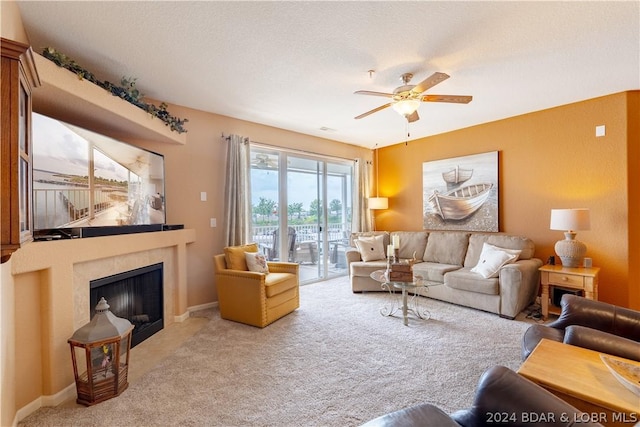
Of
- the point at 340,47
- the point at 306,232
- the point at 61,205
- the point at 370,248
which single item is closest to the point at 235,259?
the point at 61,205

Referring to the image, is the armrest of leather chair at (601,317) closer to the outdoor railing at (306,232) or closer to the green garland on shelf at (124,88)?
the outdoor railing at (306,232)

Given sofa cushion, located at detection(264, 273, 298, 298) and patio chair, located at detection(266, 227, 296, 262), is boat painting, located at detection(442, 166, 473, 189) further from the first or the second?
sofa cushion, located at detection(264, 273, 298, 298)

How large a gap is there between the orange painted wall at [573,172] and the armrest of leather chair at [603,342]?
254 centimetres

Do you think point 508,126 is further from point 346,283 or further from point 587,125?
point 346,283

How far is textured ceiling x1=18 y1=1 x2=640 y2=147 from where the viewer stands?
1.97 metres

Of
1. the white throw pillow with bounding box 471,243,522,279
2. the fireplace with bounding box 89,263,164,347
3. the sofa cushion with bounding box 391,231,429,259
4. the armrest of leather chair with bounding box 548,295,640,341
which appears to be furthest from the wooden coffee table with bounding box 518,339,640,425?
the sofa cushion with bounding box 391,231,429,259

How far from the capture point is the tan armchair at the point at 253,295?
10.5 ft

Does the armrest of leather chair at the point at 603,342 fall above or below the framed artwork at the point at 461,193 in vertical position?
below

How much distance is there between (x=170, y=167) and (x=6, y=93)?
245cm

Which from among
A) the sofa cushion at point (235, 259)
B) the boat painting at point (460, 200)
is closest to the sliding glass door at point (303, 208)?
the sofa cushion at point (235, 259)

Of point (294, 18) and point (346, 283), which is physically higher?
point (294, 18)

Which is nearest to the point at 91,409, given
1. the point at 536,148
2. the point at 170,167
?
the point at 170,167

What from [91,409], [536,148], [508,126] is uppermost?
[508,126]

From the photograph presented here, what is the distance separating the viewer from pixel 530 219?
13.6 feet
